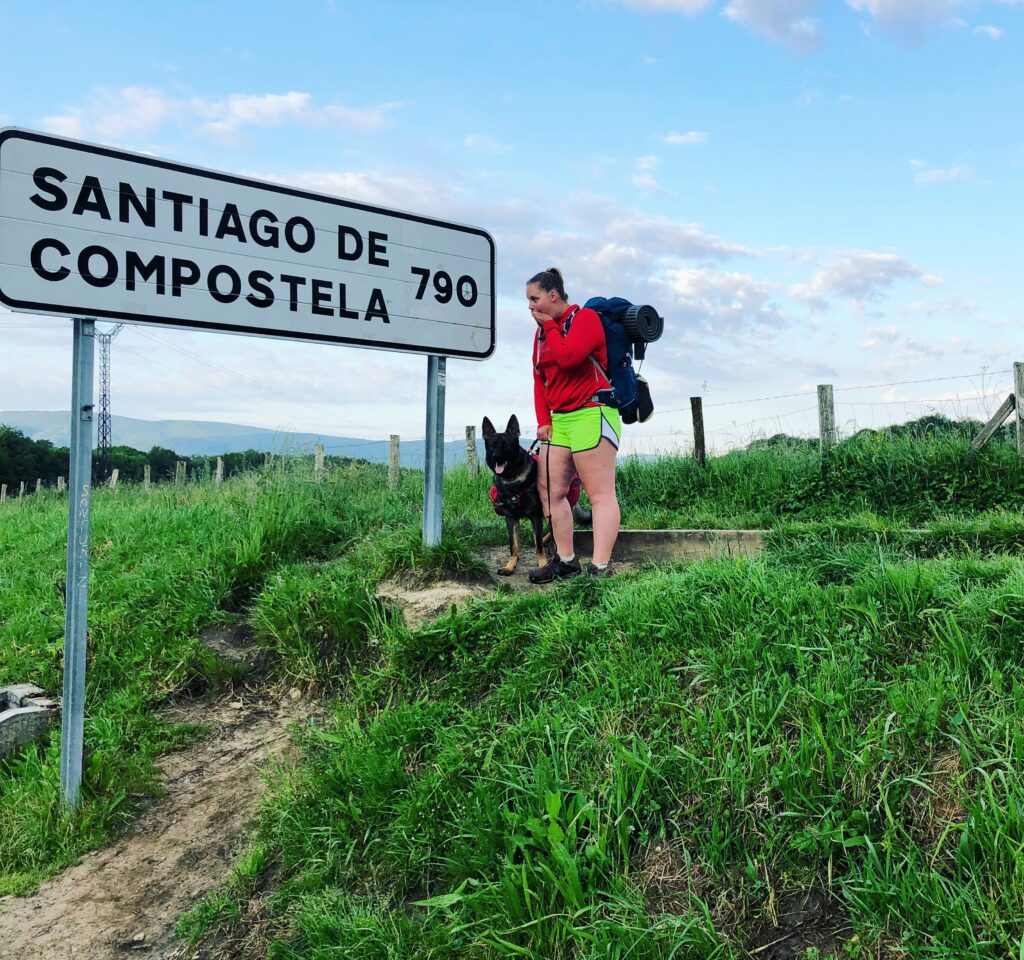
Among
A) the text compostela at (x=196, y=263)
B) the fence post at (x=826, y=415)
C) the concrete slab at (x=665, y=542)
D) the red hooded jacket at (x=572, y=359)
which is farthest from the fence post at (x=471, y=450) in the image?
the text compostela at (x=196, y=263)

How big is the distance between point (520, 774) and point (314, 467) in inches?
336

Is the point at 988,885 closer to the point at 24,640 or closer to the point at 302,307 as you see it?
the point at 302,307

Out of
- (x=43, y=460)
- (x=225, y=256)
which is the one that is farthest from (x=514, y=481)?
(x=43, y=460)

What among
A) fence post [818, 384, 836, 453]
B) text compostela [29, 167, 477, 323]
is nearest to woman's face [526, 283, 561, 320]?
text compostela [29, 167, 477, 323]

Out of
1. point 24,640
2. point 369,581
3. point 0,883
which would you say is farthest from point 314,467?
point 0,883

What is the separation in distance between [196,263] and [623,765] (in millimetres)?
3945

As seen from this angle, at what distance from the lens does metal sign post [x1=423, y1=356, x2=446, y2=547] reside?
631 cm

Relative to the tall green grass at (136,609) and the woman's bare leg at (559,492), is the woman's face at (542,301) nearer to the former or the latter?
the woman's bare leg at (559,492)

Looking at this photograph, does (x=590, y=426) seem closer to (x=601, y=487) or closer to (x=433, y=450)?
(x=601, y=487)

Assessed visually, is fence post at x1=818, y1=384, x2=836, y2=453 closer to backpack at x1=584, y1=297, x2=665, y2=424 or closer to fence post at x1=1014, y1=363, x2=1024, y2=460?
fence post at x1=1014, y1=363, x2=1024, y2=460

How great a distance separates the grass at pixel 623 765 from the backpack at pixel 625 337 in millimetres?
1559

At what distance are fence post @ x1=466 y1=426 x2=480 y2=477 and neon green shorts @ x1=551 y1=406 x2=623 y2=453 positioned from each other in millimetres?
8520

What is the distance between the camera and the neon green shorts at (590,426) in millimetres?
5980

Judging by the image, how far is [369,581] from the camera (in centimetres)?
596
